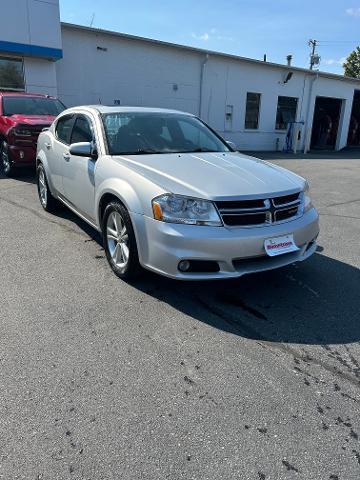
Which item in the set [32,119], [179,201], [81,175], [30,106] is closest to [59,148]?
[81,175]

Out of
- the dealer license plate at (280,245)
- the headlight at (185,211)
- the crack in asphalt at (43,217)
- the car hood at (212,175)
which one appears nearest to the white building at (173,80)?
the crack in asphalt at (43,217)

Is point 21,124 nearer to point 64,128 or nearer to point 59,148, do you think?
point 64,128

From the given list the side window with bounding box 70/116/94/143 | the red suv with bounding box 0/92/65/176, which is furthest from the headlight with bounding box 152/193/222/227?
the red suv with bounding box 0/92/65/176

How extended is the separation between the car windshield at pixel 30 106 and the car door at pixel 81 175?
4.98 m

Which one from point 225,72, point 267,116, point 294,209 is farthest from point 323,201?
point 267,116

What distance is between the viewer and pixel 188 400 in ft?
7.90

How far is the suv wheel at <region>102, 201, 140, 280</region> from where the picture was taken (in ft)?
11.8

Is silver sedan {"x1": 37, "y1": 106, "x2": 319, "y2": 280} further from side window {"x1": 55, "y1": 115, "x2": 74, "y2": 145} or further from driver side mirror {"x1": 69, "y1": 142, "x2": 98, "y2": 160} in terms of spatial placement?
side window {"x1": 55, "y1": 115, "x2": 74, "y2": 145}

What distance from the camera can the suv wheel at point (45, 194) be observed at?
607 centimetres

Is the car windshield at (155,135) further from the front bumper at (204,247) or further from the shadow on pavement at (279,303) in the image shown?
the shadow on pavement at (279,303)

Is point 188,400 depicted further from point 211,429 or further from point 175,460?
point 175,460

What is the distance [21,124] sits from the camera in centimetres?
834

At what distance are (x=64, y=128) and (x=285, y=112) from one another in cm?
1917

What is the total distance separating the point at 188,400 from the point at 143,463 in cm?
51
